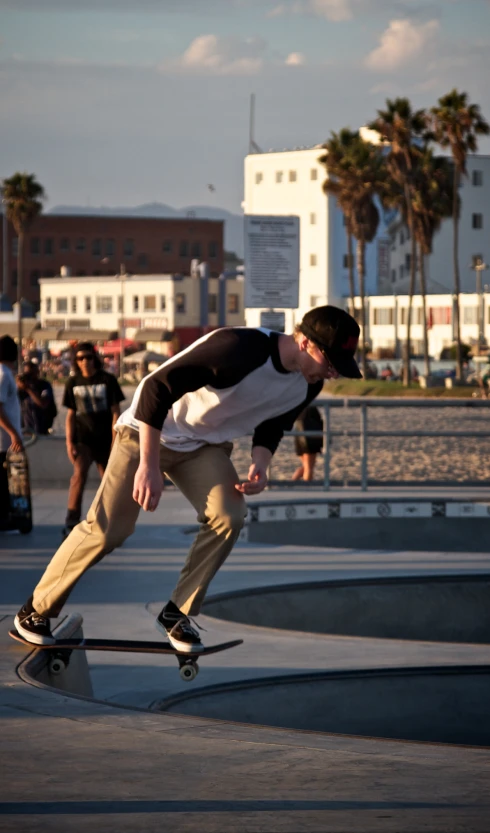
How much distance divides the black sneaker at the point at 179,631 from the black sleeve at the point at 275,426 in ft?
2.84

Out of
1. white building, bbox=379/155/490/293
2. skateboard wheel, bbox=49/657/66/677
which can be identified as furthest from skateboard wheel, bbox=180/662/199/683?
white building, bbox=379/155/490/293

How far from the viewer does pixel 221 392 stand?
5.57m

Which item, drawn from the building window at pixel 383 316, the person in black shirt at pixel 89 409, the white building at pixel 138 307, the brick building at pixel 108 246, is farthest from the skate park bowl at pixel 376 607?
the brick building at pixel 108 246

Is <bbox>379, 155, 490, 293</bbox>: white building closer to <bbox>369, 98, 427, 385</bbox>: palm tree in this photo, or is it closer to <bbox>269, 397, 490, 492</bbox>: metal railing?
<bbox>369, 98, 427, 385</bbox>: palm tree

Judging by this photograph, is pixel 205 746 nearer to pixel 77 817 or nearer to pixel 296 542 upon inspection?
pixel 77 817

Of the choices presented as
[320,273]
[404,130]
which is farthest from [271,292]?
[320,273]

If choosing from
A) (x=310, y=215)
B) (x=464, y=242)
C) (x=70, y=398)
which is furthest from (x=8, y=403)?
(x=310, y=215)

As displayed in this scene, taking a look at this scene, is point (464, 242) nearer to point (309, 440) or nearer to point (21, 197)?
point (21, 197)

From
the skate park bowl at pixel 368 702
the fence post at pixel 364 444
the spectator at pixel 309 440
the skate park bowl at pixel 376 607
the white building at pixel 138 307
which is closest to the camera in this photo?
the skate park bowl at pixel 368 702

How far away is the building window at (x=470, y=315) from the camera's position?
93.2m

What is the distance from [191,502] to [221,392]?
1.99ft

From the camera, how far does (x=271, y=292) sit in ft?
56.1

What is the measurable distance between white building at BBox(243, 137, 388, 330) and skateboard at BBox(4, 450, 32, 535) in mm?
105686

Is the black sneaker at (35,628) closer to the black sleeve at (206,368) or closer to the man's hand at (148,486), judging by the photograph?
the man's hand at (148,486)
